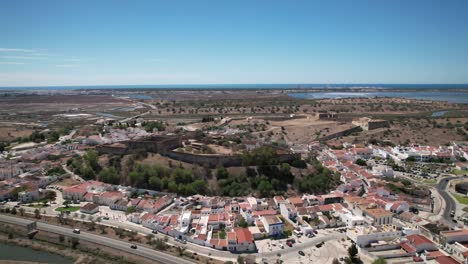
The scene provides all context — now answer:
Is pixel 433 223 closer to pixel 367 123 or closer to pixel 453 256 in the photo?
pixel 453 256

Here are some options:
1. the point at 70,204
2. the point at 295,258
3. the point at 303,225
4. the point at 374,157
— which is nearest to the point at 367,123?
the point at 374,157

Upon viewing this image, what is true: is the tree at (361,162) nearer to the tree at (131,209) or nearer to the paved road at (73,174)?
the tree at (131,209)

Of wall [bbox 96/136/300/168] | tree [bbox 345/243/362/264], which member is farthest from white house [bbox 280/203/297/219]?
Result: wall [bbox 96/136/300/168]

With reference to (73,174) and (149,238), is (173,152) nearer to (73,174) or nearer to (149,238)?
(73,174)

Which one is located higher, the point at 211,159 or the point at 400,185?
the point at 211,159

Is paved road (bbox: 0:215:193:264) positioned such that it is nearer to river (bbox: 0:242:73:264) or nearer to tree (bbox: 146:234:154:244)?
tree (bbox: 146:234:154:244)

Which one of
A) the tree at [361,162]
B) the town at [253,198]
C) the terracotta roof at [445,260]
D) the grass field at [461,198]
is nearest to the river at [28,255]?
the town at [253,198]

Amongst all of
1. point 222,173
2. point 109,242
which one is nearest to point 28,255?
point 109,242
